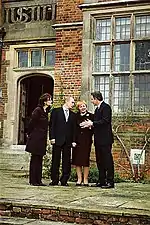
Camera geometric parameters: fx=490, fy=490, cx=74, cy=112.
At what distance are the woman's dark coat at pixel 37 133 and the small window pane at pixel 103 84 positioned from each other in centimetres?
293

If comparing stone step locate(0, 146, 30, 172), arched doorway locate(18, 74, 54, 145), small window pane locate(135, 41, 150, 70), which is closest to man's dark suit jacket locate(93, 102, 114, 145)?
small window pane locate(135, 41, 150, 70)

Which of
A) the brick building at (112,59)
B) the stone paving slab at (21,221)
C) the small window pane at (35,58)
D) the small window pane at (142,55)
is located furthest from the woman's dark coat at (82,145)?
the small window pane at (35,58)

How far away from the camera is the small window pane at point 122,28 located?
11641mm

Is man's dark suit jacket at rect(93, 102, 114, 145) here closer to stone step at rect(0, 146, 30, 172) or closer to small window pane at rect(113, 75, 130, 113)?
small window pane at rect(113, 75, 130, 113)

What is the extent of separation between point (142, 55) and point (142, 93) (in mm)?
884

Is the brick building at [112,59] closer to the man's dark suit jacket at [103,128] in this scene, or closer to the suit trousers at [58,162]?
the man's dark suit jacket at [103,128]

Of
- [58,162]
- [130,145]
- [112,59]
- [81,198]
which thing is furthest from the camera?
[112,59]

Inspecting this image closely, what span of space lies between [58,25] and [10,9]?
2315 millimetres

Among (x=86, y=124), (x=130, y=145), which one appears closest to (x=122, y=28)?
(x=130, y=145)

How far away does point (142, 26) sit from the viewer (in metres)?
11.5

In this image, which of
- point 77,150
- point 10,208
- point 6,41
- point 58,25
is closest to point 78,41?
point 58,25

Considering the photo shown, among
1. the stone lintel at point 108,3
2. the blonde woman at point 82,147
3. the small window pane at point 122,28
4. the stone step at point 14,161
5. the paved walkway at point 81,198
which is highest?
the stone lintel at point 108,3

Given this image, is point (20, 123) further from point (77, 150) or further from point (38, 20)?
point (77, 150)

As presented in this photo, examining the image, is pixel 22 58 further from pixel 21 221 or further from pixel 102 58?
pixel 21 221
